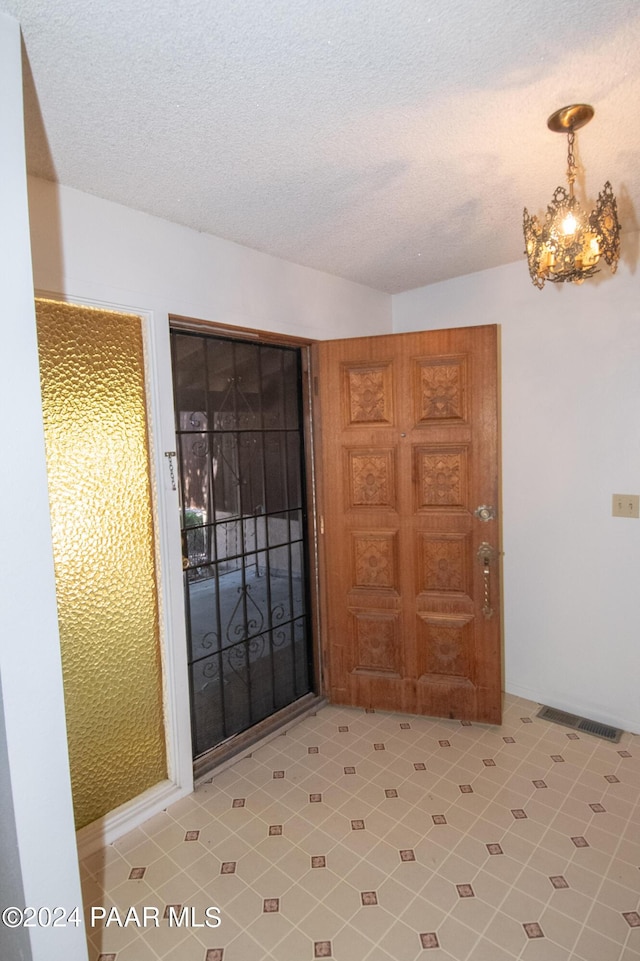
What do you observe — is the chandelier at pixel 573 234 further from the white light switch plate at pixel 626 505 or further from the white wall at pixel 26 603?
the white light switch plate at pixel 626 505

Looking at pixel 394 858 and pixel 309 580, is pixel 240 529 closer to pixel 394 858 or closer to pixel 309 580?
pixel 309 580

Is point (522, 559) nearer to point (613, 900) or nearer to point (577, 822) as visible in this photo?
point (577, 822)

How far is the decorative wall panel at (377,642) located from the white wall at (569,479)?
732 mm

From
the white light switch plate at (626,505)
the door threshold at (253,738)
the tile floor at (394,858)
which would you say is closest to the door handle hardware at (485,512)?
the white light switch plate at (626,505)

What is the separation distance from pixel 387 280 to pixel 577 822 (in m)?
2.81

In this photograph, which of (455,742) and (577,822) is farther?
(455,742)

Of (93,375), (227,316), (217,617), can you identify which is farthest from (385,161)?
(217,617)

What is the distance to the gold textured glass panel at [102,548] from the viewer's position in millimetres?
1905

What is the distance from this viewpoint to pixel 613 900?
5.57 ft

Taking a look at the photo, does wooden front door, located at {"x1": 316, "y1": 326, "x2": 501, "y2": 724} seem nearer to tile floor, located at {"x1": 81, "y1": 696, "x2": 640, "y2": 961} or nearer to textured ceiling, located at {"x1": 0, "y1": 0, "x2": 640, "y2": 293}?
tile floor, located at {"x1": 81, "y1": 696, "x2": 640, "y2": 961}

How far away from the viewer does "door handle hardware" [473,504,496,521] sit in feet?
8.50

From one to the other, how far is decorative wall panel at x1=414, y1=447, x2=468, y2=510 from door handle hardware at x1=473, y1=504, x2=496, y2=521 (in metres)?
0.08

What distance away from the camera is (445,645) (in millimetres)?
2752

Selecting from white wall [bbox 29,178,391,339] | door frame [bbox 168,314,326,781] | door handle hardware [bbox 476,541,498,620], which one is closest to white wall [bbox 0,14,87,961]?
white wall [bbox 29,178,391,339]
